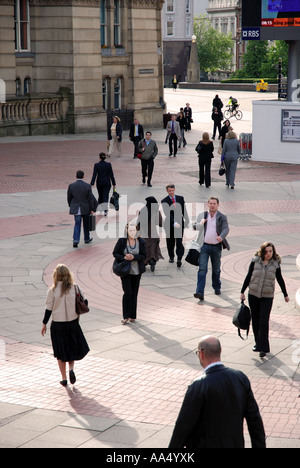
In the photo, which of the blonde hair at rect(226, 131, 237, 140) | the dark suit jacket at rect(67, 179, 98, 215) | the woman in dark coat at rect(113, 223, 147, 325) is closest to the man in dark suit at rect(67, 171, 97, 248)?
the dark suit jacket at rect(67, 179, 98, 215)

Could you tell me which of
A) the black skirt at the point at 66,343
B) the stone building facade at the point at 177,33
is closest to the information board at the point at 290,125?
the black skirt at the point at 66,343

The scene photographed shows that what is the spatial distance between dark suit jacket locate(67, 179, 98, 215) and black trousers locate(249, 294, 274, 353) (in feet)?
22.3

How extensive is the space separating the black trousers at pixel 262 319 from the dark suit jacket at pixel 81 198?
680 cm

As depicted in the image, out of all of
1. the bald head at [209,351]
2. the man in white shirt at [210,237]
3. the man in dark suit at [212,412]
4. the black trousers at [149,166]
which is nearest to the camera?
the man in dark suit at [212,412]

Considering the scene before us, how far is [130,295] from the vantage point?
12242mm

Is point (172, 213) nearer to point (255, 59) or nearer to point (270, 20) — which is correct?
point (270, 20)

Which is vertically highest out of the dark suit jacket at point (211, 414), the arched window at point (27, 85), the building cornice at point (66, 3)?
the building cornice at point (66, 3)

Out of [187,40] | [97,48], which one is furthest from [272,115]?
[187,40]

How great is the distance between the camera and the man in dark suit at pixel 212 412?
605cm

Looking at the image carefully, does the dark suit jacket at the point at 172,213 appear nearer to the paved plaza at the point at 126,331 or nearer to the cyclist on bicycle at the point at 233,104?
the paved plaza at the point at 126,331

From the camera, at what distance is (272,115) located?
30250mm

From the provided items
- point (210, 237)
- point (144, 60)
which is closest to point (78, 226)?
point (210, 237)

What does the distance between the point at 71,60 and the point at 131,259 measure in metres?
28.4

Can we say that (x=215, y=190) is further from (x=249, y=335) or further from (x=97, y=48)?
(x=97, y=48)
